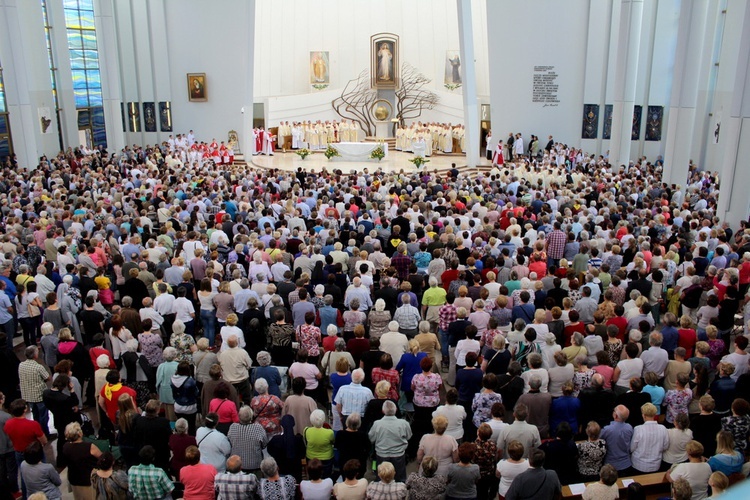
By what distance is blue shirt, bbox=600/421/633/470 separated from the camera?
663 cm

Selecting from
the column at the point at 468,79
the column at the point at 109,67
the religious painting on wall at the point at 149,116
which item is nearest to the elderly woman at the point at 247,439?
the column at the point at 468,79

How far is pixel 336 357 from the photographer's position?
8.03 meters

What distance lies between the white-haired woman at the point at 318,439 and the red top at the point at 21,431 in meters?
2.73

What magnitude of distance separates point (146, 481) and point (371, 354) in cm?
288

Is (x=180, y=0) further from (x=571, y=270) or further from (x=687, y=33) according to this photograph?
(x=571, y=270)

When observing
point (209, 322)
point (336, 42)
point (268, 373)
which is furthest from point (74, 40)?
point (268, 373)

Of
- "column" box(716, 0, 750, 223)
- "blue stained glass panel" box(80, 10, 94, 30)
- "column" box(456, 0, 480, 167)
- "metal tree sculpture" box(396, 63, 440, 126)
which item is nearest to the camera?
"column" box(716, 0, 750, 223)

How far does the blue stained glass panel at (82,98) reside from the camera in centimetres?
2905

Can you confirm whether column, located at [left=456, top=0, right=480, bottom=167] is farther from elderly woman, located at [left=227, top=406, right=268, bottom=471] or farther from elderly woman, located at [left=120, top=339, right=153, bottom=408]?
elderly woman, located at [left=227, top=406, right=268, bottom=471]

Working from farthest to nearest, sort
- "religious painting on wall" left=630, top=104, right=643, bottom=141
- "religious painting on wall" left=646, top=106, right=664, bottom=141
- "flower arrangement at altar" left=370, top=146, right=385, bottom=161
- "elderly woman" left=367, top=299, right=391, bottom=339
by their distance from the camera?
1. "flower arrangement at altar" left=370, top=146, right=385, bottom=161
2. "religious painting on wall" left=630, top=104, right=643, bottom=141
3. "religious painting on wall" left=646, top=106, right=664, bottom=141
4. "elderly woman" left=367, top=299, right=391, bottom=339

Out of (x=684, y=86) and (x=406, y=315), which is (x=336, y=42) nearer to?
(x=684, y=86)

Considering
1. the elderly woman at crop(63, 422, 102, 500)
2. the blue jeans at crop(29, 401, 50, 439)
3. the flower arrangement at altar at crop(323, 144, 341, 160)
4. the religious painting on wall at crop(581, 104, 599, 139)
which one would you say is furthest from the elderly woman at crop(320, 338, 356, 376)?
the religious painting on wall at crop(581, 104, 599, 139)

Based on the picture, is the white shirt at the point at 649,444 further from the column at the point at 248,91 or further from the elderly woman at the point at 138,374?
the column at the point at 248,91

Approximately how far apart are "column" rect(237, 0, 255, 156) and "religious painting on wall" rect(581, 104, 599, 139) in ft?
44.9
